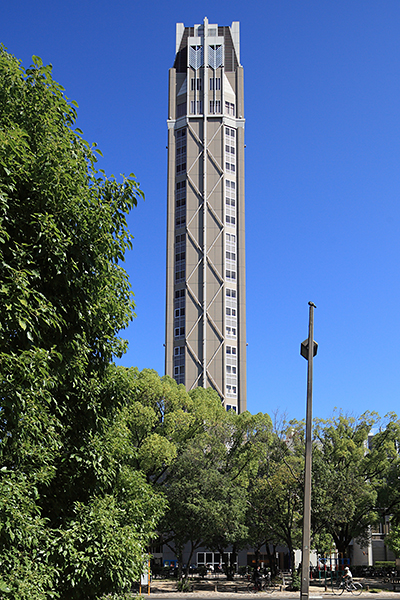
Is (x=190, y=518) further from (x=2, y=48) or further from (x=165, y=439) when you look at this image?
(x=2, y=48)

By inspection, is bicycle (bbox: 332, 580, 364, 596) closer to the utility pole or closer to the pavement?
the pavement

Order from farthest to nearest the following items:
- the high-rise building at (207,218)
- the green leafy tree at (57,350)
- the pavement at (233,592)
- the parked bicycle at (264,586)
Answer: the high-rise building at (207,218)
the parked bicycle at (264,586)
the pavement at (233,592)
the green leafy tree at (57,350)

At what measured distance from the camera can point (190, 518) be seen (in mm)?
38812

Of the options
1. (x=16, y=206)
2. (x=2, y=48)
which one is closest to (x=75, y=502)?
(x=16, y=206)

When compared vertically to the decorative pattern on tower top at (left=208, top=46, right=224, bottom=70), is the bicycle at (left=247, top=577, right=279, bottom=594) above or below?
below

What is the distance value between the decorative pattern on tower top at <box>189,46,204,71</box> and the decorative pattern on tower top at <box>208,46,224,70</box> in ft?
4.25

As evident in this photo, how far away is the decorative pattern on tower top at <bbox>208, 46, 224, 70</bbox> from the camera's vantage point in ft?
317

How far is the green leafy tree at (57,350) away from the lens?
782 cm

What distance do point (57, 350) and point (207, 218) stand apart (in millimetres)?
83038

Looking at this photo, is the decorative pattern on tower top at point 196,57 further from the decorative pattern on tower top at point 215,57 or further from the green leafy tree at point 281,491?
the green leafy tree at point 281,491

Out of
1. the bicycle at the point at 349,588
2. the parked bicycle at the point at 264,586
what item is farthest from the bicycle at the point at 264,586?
the bicycle at the point at 349,588

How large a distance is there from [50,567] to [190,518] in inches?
1257

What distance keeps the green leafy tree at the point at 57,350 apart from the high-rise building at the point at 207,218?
75411 mm

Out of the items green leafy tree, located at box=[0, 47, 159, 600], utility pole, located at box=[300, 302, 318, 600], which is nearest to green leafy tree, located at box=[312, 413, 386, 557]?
utility pole, located at box=[300, 302, 318, 600]
